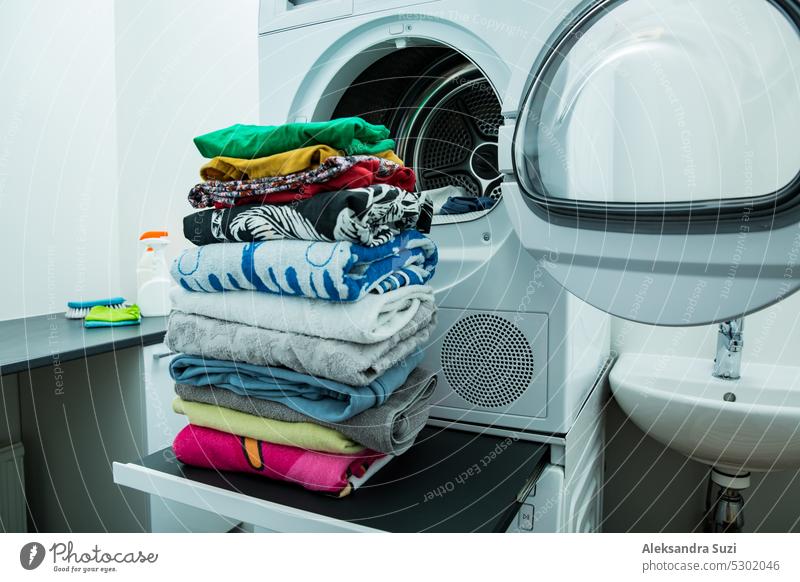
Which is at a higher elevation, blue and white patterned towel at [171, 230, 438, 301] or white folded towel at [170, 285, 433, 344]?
blue and white patterned towel at [171, 230, 438, 301]

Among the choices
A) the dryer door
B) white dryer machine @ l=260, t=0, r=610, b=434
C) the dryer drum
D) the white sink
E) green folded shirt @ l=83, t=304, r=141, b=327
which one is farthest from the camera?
green folded shirt @ l=83, t=304, r=141, b=327

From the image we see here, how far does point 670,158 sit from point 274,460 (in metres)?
0.77

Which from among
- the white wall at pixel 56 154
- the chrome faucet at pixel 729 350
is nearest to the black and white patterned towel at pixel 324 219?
the chrome faucet at pixel 729 350

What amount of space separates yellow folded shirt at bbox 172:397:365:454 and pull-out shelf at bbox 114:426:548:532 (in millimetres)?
64

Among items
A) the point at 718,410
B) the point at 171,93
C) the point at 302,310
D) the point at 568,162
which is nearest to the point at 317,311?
the point at 302,310

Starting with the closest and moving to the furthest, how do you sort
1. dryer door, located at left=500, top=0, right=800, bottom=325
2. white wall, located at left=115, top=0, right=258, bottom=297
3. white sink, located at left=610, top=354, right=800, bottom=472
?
dryer door, located at left=500, top=0, right=800, bottom=325
white sink, located at left=610, top=354, right=800, bottom=472
white wall, located at left=115, top=0, right=258, bottom=297

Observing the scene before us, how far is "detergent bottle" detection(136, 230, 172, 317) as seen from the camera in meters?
1.50

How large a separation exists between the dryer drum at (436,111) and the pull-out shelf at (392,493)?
549mm

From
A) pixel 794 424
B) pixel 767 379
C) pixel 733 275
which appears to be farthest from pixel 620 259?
pixel 767 379

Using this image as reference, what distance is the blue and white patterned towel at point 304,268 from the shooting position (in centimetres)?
60

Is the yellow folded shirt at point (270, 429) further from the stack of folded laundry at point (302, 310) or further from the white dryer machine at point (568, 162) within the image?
the white dryer machine at point (568, 162)

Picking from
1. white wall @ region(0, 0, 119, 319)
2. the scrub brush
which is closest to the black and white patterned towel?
the scrub brush

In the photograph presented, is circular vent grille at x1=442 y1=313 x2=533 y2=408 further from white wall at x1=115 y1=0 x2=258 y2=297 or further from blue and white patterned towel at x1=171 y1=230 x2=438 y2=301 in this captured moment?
white wall at x1=115 y1=0 x2=258 y2=297

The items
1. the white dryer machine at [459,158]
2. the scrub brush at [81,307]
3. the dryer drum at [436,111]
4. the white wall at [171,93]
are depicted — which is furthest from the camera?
the white wall at [171,93]
